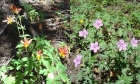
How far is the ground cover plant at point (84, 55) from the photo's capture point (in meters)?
3.61

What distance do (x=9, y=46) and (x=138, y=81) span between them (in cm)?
248

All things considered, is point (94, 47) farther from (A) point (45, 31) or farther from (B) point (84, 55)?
(A) point (45, 31)

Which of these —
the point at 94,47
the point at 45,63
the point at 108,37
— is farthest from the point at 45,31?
the point at 45,63

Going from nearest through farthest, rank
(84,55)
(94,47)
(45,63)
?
(45,63)
(94,47)
(84,55)

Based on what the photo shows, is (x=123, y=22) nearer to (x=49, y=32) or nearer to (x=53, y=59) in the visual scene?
(x=49, y=32)

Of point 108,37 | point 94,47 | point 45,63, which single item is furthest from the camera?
point 108,37

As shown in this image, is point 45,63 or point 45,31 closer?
point 45,63

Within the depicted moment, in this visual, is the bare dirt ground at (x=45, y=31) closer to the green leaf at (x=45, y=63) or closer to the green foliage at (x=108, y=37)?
the green foliage at (x=108, y=37)

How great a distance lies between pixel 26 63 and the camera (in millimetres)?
3689

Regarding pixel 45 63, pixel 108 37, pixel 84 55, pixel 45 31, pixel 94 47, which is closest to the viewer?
pixel 45 63

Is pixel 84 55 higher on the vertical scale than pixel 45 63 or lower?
lower

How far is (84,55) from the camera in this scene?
4223mm

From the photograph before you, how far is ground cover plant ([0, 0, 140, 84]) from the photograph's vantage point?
11.8 ft

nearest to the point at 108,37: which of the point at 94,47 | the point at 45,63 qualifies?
the point at 94,47
